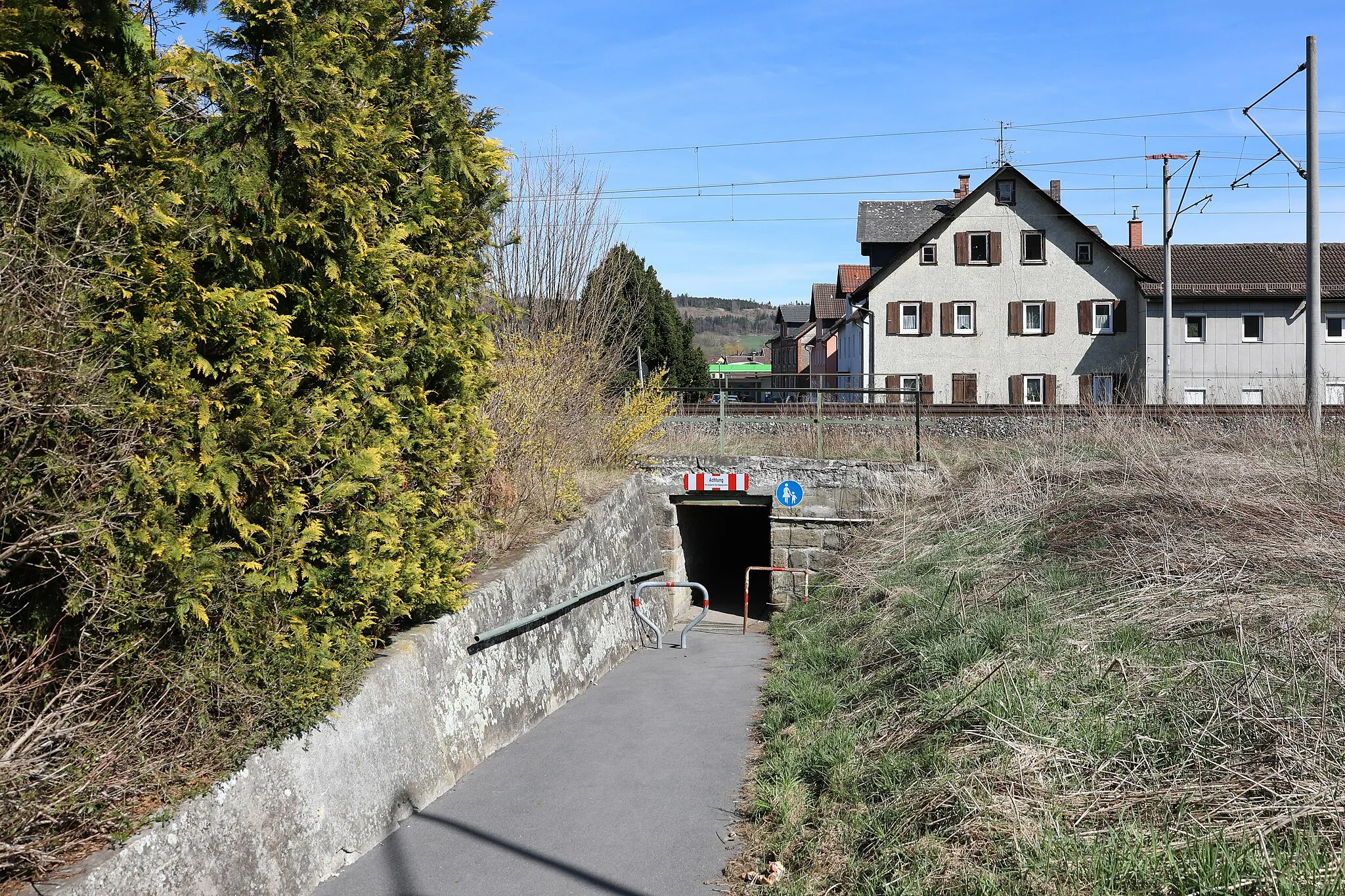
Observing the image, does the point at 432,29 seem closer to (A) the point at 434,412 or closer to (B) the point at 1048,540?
(A) the point at 434,412

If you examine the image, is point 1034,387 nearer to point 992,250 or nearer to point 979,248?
point 992,250

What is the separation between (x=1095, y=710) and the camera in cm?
545

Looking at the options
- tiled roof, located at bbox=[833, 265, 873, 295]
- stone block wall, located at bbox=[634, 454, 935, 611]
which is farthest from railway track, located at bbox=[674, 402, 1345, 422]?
tiled roof, located at bbox=[833, 265, 873, 295]

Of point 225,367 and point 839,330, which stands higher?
point 839,330

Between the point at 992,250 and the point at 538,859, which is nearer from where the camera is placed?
the point at 538,859

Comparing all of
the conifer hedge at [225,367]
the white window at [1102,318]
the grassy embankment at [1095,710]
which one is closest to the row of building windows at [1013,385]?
the white window at [1102,318]

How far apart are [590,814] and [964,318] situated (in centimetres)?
3479

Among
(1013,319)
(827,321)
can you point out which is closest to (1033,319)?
(1013,319)

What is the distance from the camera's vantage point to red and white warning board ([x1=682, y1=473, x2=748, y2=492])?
55.1ft

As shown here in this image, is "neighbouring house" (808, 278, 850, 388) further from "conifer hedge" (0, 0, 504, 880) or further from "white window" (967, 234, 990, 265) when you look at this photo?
"conifer hedge" (0, 0, 504, 880)

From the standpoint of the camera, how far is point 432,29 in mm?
7219

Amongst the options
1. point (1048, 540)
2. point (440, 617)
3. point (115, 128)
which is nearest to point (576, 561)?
point (440, 617)

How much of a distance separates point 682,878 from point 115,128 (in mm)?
4682

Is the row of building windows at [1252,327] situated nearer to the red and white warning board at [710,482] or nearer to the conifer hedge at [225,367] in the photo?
the red and white warning board at [710,482]
